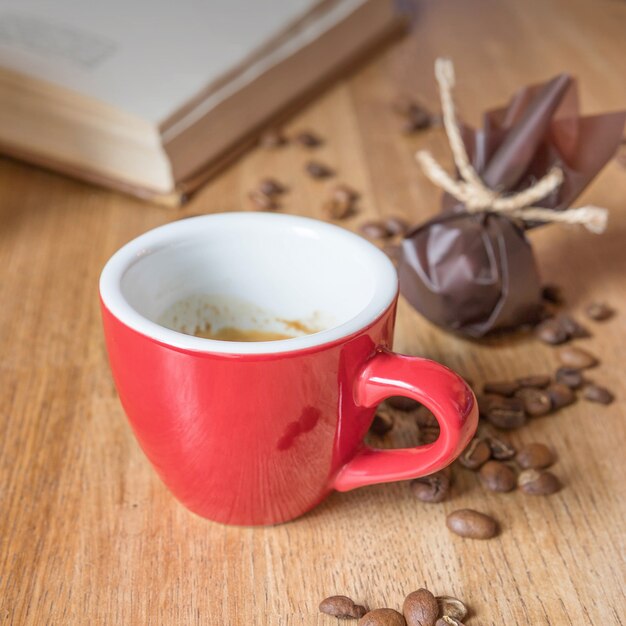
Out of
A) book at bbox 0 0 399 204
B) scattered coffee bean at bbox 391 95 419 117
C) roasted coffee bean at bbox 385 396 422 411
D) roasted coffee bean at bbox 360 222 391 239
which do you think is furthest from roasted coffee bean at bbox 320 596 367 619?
scattered coffee bean at bbox 391 95 419 117

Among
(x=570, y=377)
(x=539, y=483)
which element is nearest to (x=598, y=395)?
(x=570, y=377)

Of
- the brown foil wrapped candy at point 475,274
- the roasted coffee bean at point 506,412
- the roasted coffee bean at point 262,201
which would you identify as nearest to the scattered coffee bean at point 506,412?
the roasted coffee bean at point 506,412

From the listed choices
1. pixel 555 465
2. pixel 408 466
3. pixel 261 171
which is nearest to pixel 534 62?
pixel 261 171

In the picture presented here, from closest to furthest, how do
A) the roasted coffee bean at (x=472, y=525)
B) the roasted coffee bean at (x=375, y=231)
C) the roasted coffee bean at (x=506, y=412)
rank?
the roasted coffee bean at (x=472, y=525)
the roasted coffee bean at (x=506, y=412)
the roasted coffee bean at (x=375, y=231)

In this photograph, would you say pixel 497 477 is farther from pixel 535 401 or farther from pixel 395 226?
pixel 395 226

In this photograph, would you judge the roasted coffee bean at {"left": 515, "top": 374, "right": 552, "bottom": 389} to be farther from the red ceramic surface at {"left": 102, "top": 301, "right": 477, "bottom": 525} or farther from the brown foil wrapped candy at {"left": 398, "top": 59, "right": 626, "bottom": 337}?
the red ceramic surface at {"left": 102, "top": 301, "right": 477, "bottom": 525}

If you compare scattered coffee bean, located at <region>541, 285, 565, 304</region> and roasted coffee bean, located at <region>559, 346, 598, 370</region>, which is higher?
Result: roasted coffee bean, located at <region>559, 346, 598, 370</region>

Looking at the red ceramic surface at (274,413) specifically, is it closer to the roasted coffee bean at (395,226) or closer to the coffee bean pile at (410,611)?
the coffee bean pile at (410,611)
